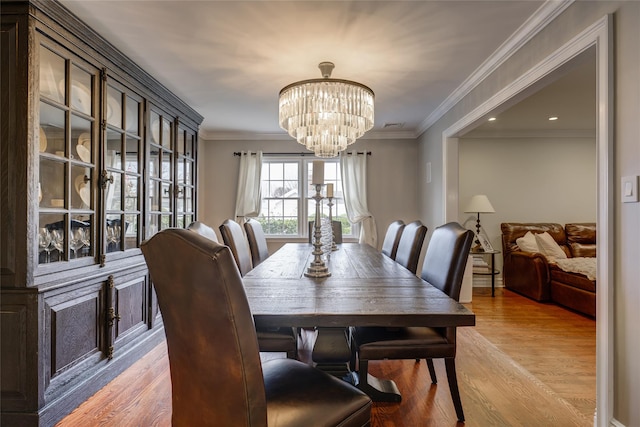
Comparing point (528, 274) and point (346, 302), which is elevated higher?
point (346, 302)

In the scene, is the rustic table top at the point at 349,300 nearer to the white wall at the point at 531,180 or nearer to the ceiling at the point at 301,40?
the ceiling at the point at 301,40

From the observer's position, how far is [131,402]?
6.84 feet

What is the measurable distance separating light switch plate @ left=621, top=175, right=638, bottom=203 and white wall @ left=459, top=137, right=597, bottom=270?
3.82 meters

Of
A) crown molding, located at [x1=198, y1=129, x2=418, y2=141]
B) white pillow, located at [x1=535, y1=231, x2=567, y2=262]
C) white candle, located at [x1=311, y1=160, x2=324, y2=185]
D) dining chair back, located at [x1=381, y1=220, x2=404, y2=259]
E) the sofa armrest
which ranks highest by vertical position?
crown molding, located at [x1=198, y1=129, x2=418, y2=141]

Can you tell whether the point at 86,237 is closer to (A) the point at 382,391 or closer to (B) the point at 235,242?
(B) the point at 235,242

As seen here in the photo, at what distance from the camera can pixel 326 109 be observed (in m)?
2.47

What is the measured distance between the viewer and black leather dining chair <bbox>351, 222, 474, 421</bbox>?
168 cm

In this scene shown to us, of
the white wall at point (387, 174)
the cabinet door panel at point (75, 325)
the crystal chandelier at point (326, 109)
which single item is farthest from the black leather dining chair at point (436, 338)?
the white wall at point (387, 174)

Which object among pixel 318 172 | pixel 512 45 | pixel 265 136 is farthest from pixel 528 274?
pixel 265 136

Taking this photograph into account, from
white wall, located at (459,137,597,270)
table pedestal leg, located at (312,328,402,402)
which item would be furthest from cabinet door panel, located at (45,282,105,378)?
white wall, located at (459,137,597,270)

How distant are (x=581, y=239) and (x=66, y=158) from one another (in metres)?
5.97

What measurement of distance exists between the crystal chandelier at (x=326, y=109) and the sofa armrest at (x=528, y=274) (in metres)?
3.07

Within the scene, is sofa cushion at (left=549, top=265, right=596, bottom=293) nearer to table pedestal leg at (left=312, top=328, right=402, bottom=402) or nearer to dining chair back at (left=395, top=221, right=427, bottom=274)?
dining chair back at (left=395, top=221, right=427, bottom=274)

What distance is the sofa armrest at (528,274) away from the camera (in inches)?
169
